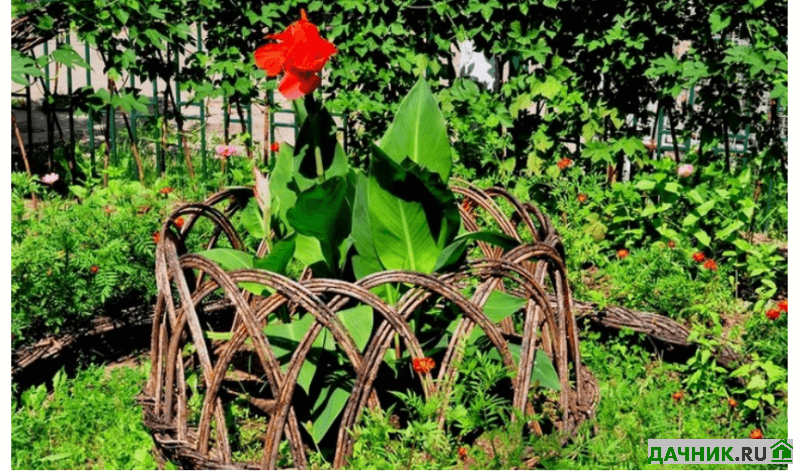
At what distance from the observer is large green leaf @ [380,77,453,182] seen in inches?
112

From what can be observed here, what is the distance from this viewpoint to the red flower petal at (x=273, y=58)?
2662mm

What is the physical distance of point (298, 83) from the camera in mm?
2646

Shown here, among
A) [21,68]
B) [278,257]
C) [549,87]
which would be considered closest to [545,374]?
[278,257]

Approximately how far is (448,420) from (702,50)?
3042 mm

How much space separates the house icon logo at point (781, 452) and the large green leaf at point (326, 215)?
1.59m

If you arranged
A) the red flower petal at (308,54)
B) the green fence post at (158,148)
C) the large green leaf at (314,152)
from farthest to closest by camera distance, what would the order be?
the green fence post at (158,148) < the large green leaf at (314,152) < the red flower petal at (308,54)

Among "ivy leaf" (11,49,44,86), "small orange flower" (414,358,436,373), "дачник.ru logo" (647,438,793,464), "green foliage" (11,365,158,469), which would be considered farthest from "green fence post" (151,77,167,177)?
"дачник.ru logo" (647,438,793,464)

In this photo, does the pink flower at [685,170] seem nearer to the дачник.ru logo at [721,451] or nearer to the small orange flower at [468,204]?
the small orange flower at [468,204]

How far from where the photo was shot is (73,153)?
503 centimetres

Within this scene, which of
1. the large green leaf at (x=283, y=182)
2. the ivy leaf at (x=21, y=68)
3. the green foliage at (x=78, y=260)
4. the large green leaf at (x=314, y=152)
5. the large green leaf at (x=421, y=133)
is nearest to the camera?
the large green leaf at (x=421, y=133)

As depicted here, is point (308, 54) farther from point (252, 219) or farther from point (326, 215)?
point (252, 219)

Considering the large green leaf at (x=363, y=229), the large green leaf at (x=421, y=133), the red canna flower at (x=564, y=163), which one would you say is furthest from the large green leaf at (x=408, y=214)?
the red canna flower at (x=564, y=163)

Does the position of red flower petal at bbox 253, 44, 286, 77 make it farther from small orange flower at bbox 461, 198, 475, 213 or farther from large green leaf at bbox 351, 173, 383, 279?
small orange flower at bbox 461, 198, 475, 213

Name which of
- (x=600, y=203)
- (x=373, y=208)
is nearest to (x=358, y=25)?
(x=600, y=203)
